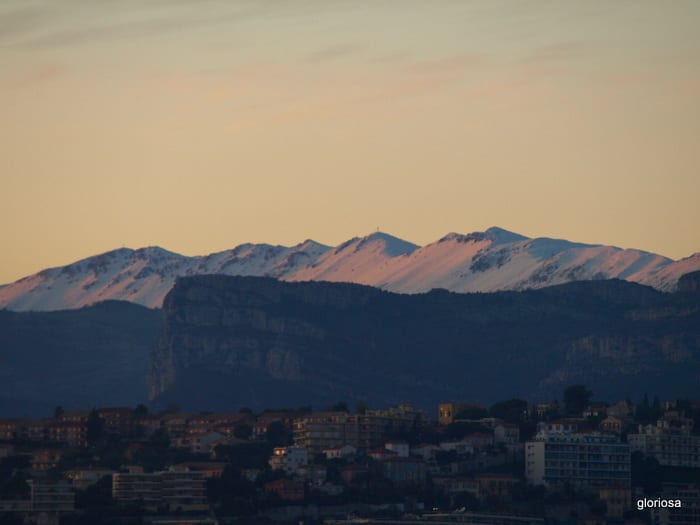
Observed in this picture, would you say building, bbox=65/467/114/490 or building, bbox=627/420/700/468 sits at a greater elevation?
building, bbox=627/420/700/468

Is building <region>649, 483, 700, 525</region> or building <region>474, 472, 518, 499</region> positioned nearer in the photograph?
building <region>649, 483, 700, 525</region>

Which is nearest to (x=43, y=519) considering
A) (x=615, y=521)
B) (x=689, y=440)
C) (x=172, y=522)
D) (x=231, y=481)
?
(x=172, y=522)

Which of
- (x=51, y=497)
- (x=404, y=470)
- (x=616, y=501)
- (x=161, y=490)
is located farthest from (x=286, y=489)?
(x=616, y=501)

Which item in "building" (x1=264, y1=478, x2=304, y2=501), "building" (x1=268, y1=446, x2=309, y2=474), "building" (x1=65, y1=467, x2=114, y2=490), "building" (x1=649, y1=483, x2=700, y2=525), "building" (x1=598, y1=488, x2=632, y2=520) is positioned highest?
"building" (x1=268, y1=446, x2=309, y2=474)

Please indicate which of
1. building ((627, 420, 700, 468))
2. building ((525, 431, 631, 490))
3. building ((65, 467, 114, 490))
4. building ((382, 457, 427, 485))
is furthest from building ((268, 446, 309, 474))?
building ((627, 420, 700, 468))

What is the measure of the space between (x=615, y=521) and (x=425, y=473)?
21542mm

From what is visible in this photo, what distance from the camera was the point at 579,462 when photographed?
7387 inches

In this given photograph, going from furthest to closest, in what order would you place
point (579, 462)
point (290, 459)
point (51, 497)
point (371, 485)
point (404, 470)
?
1. point (290, 459)
2. point (404, 470)
3. point (579, 462)
4. point (371, 485)
5. point (51, 497)

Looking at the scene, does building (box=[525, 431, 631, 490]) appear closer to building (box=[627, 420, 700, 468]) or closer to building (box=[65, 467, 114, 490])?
building (box=[627, 420, 700, 468])

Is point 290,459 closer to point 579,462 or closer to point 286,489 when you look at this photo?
point 286,489

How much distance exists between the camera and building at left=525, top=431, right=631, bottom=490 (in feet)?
607

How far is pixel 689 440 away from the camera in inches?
7795

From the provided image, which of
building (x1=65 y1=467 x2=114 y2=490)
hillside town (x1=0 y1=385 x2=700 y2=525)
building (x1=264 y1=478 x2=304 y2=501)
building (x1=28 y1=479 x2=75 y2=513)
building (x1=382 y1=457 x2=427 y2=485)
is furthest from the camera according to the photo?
building (x1=382 y1=457 x2=427 y2=485)

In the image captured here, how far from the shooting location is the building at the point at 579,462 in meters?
185
